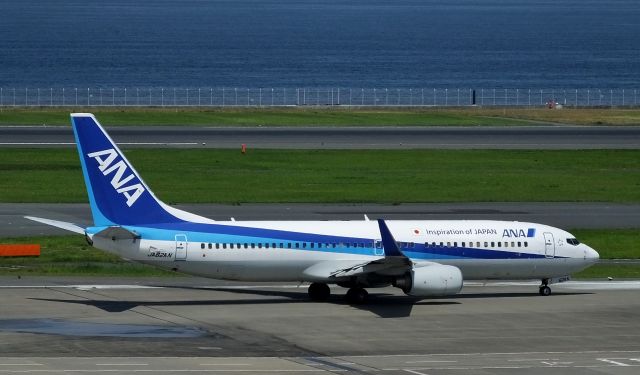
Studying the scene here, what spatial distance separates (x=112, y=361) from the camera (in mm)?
40094

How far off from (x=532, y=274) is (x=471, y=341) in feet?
37.2

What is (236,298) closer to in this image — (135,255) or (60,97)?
(135,255)

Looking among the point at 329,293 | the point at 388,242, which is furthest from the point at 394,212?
the point at 388,242

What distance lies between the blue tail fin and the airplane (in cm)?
4

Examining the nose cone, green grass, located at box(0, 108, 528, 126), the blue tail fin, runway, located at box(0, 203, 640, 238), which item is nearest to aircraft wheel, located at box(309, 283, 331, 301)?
the blue tail fin

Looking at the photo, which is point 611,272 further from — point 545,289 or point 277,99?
point 277,99

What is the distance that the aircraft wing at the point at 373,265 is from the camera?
1970 inches

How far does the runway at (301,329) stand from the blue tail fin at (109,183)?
3641 mm

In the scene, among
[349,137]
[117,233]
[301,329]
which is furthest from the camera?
[349,137]

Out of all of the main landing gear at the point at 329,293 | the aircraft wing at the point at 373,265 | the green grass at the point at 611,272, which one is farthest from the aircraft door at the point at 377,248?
the green grass at the point at 611,272

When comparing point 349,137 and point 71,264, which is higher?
point 349,137

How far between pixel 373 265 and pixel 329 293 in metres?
3.64

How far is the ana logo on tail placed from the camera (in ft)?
163

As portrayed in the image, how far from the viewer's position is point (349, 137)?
115 metres
